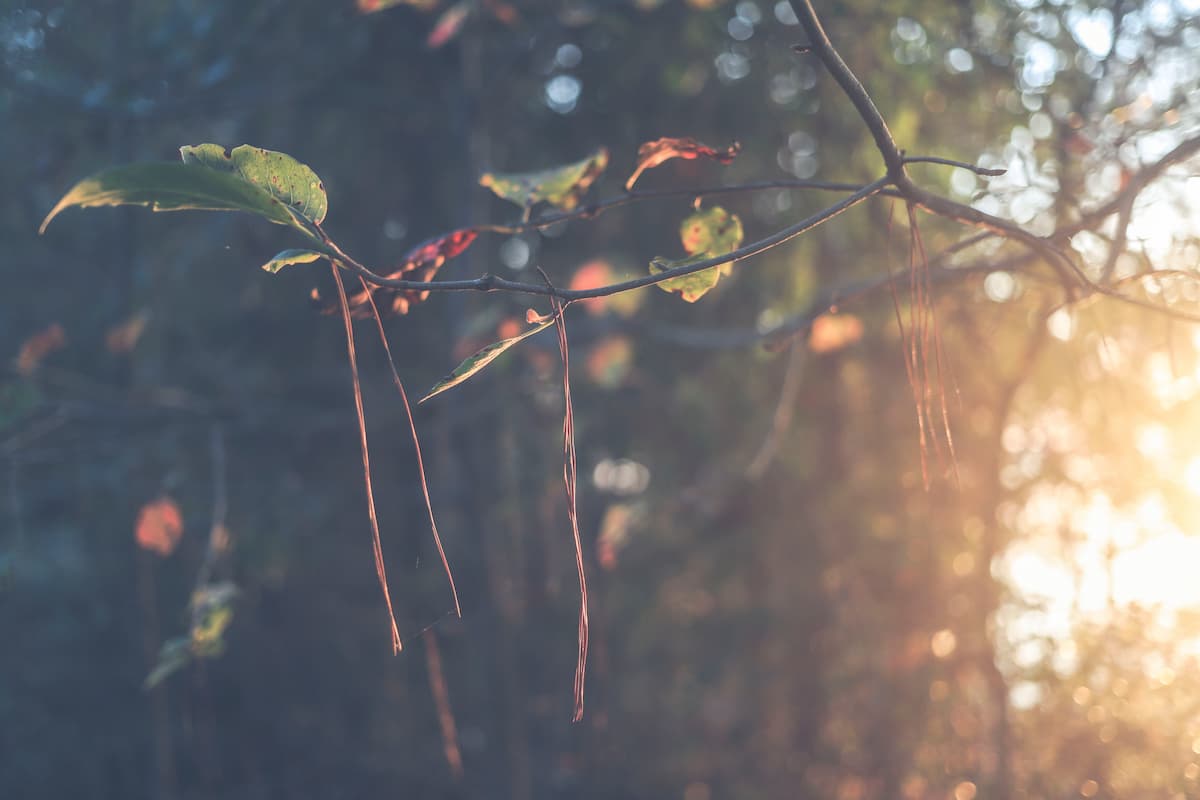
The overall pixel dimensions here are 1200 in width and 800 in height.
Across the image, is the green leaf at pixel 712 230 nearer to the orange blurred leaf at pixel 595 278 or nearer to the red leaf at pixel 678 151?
the red leaf at pixel 678 151

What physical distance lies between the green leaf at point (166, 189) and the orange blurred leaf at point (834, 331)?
2081 millimetres

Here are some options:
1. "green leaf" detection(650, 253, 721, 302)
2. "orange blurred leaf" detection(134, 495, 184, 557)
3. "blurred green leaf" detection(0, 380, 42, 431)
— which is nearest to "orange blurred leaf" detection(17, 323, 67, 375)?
"blurred green leaf" detection(0, 380, 42, 431)

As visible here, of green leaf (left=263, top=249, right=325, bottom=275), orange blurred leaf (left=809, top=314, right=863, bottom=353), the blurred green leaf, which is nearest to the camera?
green leaf (left=263, top=249, right=325, bottom=275)

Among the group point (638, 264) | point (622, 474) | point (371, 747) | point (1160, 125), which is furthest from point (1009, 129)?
point (371, 747)

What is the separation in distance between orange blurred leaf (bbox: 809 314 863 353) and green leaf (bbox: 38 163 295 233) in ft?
6.83

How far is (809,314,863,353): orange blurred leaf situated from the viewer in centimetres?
271

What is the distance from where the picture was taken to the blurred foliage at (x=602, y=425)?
2.71 meters

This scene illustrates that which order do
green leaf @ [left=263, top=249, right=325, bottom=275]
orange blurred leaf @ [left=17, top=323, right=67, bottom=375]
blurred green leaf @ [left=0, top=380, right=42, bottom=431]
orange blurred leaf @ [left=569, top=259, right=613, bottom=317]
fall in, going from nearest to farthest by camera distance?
green leaf @ [left=263, top=249, right=325, bottom=275] → blurred green leaf @ [left=0, top=380, right=42, bottom=431] → orange blurred leaf @ [left=17, top=323, right=67, bottom=375] → orange blurred leaf @ [left=569, top=259, right=613, bottom=317]

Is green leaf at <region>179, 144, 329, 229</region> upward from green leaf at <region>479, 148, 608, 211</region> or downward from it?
downward

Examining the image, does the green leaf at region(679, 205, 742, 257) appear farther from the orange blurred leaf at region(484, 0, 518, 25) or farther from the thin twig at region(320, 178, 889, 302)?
the orange blurred leaf at region(484, 0, 518, 25)

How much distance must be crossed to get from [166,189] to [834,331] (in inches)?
93.7

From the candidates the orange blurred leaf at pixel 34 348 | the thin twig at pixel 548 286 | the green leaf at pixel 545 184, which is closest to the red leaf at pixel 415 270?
the green leaf at pixel 545 184

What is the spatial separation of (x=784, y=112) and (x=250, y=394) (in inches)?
94.1

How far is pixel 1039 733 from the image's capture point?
2.91 meters
